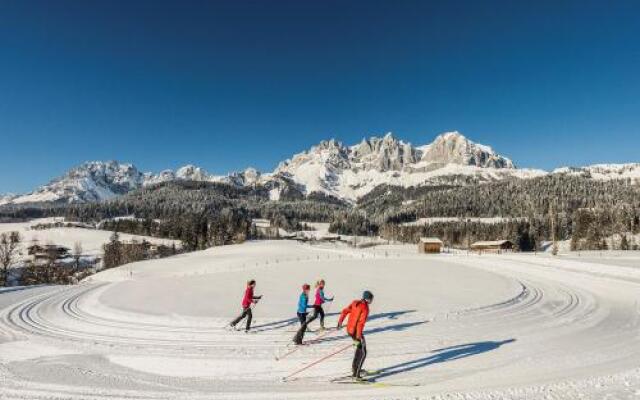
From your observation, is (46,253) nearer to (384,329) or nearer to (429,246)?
(429,246)

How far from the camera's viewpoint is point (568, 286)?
2981cm

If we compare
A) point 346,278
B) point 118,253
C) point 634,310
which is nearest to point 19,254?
point 118,253

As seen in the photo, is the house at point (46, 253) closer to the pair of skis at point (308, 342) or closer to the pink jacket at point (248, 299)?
the pink jacket at point (248, 299)

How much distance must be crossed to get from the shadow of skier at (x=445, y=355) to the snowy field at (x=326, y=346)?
0.06 m

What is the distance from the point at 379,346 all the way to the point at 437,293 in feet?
39.7

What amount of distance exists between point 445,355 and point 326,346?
4.24 meters

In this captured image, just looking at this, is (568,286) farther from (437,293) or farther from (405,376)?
(405,376)

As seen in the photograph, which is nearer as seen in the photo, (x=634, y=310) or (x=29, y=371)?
(x=29, y=371)

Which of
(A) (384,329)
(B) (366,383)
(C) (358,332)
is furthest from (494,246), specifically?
(B) (366,383)

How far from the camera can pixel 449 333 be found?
16188 millimetres

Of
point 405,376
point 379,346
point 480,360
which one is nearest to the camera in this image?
point 405,376

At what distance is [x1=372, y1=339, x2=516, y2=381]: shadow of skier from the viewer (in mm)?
12227

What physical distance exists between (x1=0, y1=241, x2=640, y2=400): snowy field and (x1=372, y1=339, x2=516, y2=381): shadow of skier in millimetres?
62

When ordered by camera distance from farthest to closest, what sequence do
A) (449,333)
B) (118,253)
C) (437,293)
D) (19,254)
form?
(19,254) → (118,253) → (437,293) → (449,333)
